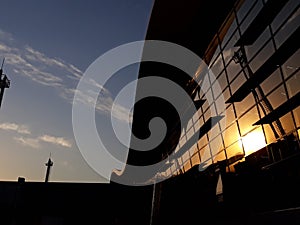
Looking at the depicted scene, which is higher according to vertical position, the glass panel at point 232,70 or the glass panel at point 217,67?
the glass panel at point 217,67

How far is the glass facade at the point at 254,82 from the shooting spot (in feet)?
26.2

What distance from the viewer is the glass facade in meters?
7.98

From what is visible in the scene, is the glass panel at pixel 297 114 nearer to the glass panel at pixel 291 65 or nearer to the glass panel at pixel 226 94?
the glass panel at pixel 291 65

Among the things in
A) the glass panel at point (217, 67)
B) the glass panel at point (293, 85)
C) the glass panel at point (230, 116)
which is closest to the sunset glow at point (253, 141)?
the glass panel at point (230, 116)

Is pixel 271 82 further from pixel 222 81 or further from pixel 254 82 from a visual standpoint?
pixel 222 81

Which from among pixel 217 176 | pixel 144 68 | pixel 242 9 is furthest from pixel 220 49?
pixel 217 176

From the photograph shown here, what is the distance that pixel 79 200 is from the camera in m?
27.8

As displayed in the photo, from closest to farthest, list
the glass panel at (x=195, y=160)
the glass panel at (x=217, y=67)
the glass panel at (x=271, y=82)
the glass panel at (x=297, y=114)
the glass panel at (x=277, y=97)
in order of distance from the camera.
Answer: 1. the glass panel at (x=297, y=114)
2. the glass panel at (x=277, y=97)
3. the glass panel at (x=271, y=82)
4. the glass panel at (x=217, y=67)
5. the glass panel at (x=195, y=160)

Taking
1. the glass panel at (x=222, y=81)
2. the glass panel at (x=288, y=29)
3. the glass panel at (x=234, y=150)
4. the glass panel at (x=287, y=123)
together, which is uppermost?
the glass panel at (x=222, y=81)

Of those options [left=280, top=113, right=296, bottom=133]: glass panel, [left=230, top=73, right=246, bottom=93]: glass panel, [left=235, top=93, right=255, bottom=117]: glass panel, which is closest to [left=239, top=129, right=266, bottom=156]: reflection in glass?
[left=235, top=93, right=255, bottom=117]: glass panel

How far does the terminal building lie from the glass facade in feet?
0.10

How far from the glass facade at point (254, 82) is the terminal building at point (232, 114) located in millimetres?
30

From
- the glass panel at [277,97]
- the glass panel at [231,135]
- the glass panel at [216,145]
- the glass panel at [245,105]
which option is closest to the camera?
the glass panel at [277,97]

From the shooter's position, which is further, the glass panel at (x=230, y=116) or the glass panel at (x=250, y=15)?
the glass panel at (x=230, y=116)
